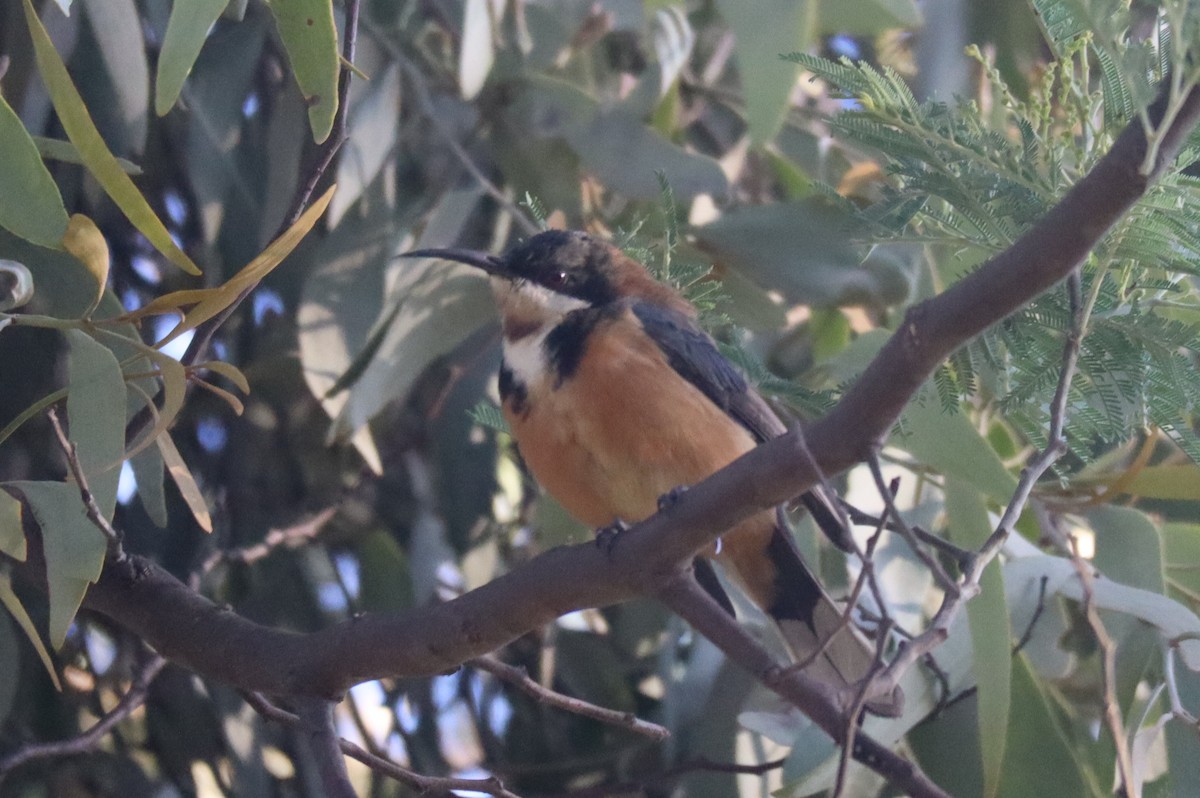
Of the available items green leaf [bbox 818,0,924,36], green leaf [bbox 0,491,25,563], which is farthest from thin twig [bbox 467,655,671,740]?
green leaf [bbox 818,0,924,36]

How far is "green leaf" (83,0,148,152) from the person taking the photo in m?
2.75

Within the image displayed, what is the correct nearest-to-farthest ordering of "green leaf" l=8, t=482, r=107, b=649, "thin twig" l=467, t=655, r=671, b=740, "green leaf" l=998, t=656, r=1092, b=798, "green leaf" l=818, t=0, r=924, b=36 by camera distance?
"green leaf" l=8, t=482, r=107, b=649, "thin twig" l=467, t=655, r=671, b=740, "green leaf" l=998, t=656, r=1092, b=798, "green leaf" l=818, t=0, r=924, b=36

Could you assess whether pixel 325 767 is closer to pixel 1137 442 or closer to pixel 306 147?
pixel 306 147

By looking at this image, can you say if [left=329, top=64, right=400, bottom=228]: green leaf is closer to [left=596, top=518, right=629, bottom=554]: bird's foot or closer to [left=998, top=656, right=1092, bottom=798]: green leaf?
[left=596, top=518, right=629, bottom=554]: bird's foot

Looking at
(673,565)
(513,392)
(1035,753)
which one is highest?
(513,392)

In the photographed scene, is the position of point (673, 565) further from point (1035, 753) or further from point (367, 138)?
point (367, 138)

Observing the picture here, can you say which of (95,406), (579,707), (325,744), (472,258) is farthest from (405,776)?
(472,258)

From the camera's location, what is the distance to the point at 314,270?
3.45m

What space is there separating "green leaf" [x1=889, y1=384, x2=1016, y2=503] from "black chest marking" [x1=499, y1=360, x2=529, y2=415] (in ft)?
2.61

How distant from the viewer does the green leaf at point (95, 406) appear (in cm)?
190

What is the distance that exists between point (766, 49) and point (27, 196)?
1.45 metres

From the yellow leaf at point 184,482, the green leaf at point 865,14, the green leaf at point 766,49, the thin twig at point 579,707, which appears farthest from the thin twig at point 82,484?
the green leaf at point 865,14

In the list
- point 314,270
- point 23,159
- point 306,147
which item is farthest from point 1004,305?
point 306,147

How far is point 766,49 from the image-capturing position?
267 centimetres
